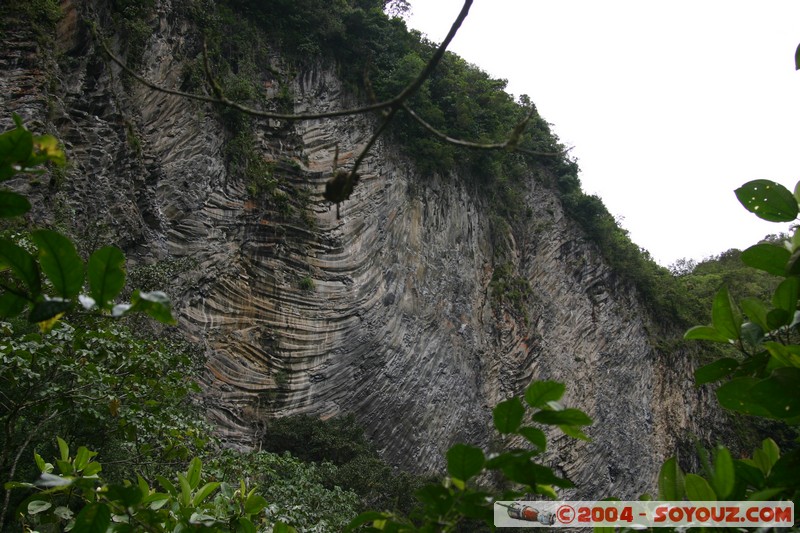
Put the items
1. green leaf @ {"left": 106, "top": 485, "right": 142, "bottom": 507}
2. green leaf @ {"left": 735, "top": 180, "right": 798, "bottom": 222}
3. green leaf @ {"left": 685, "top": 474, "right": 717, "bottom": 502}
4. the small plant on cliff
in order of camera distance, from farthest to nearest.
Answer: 1. the small plant on cliff
2. green leaf @ {"left": 735, "top": 180, "right": 798, "bottom": 222}
3. green leaf @ {"left": 106, "top": 485, "right": 142, "bottom": 507}
4. green leaf @ {"left": 685, "top": 474, "right": 717, "bottom": 502}

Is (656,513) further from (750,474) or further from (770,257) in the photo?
(770,257)

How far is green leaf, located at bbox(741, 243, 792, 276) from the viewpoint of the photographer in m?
0.95

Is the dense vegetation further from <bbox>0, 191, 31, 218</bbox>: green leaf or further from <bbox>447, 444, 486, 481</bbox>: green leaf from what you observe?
<bbox>447, 444, 486, 481</bbox>: green leaf

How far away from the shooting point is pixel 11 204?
2.34 feet

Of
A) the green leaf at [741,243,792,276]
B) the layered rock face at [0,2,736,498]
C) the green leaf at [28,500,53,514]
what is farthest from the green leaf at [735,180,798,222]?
the layered rock face at [0,2,736,498]

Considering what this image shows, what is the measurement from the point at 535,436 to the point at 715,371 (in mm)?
470

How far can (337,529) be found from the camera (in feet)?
18.6

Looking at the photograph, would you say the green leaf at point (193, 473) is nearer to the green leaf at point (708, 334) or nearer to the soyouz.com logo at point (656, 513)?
the soyouz.com logo at point (656, 513)

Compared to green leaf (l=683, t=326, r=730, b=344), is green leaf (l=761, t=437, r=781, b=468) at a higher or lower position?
lower

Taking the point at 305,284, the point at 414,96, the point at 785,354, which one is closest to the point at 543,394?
the point at 785,354

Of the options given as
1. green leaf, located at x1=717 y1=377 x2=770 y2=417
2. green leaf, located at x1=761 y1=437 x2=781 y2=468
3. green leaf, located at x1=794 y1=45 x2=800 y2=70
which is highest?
green leaf, located at x1=794 y1=45 x2=800 y2=70

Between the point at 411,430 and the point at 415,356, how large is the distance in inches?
55.1

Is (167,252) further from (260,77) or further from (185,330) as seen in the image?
(260,77)

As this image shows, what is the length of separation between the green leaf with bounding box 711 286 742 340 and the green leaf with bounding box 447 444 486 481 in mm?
469
